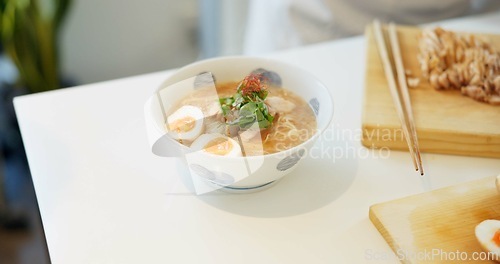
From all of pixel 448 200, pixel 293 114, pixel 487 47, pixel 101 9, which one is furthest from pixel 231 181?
pixel 101 9

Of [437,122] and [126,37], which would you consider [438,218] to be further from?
[126,37]

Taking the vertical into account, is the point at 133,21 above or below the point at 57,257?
above

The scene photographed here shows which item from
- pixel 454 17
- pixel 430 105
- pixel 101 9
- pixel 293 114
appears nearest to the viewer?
pixel 293 114

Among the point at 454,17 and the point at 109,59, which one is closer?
the point at 454,17

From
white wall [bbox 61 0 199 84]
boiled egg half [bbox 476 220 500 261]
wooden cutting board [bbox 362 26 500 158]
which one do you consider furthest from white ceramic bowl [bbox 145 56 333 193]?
white wall [bbox 61 0 199 84]

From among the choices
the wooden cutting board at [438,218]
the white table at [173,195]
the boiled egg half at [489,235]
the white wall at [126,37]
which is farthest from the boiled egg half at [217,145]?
the white wall at [126,37]

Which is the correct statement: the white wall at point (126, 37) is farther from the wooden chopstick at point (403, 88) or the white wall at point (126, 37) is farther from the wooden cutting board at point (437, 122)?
the wooden cutting board at point (437, 122)

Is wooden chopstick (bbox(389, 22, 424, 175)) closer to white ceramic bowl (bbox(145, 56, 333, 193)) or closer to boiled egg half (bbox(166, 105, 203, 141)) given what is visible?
white ceramic bowl (bbox(145, 56, 333, 193))

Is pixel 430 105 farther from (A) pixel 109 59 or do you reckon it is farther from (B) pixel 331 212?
(A) pixel 109 59

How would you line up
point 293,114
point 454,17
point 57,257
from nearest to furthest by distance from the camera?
point 57,257 → point 293,114 → point 454,17
